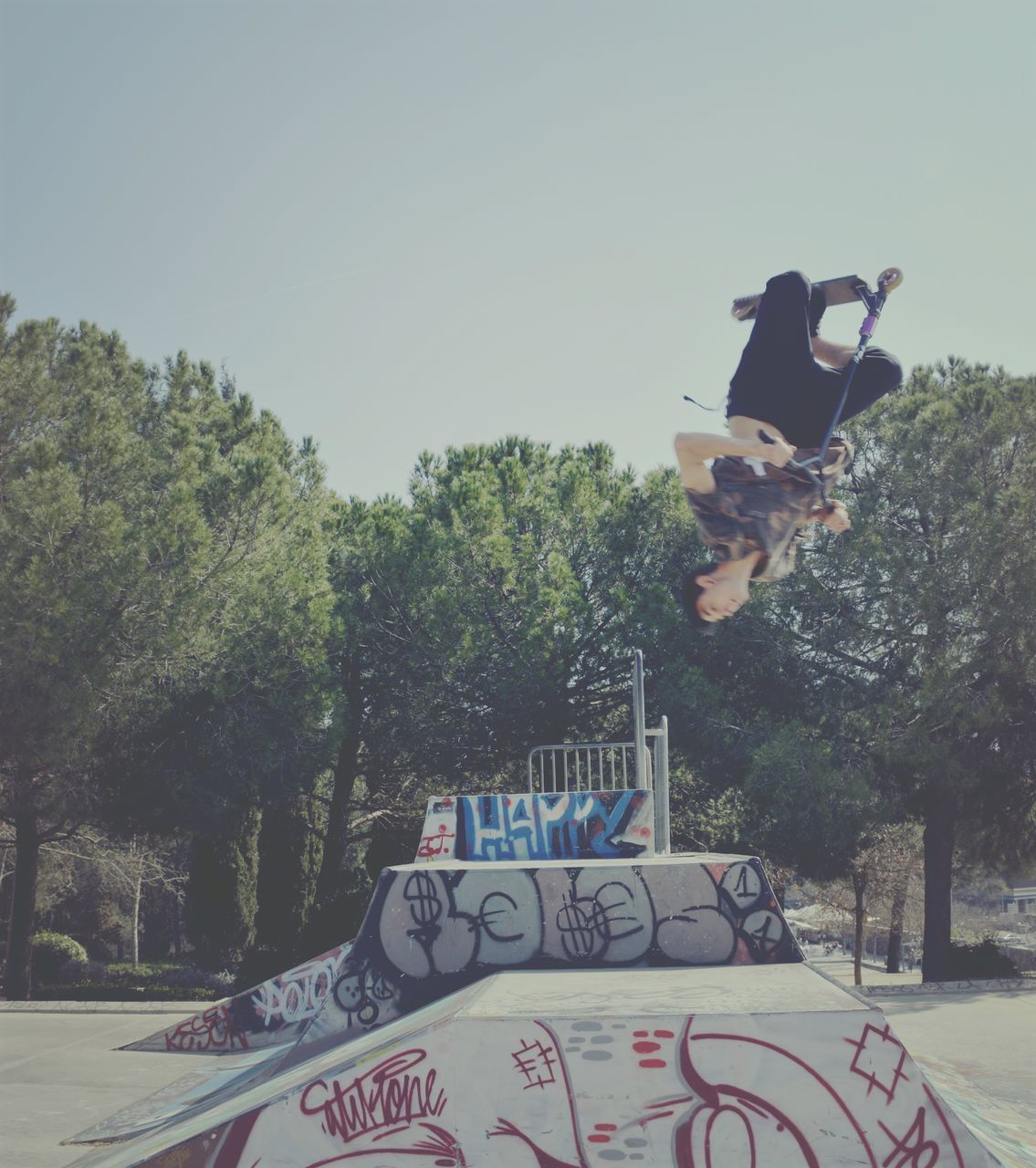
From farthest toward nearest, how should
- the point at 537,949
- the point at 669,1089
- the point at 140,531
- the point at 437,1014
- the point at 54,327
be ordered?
the point at 54,327 → the point at 140,531 → the point at 537,949 → the point at 437,1014 → the point at 669,1089

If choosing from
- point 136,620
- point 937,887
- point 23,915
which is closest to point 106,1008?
point 23,915

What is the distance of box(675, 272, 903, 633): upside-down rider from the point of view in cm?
424

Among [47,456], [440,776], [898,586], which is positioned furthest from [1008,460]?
[47,456]

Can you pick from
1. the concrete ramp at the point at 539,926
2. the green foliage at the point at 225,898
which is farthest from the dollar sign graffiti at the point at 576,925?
the green foliage at the point at 225,898

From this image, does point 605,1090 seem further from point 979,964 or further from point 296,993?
point 979,964

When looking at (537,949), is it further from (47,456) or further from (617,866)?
(47,456)

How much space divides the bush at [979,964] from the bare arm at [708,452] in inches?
572

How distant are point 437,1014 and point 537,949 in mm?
1519

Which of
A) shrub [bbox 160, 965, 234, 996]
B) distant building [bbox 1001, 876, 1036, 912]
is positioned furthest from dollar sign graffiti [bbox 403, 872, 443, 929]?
distant building [bbox 1001, 876, 1036, 912]

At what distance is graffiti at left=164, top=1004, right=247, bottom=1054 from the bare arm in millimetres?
7378

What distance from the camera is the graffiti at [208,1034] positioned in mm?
9297

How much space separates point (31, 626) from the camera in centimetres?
1462

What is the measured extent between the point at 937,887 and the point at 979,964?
1.53m

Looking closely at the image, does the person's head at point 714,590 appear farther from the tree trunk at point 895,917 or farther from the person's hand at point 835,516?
the tree trunk at point 895,917
